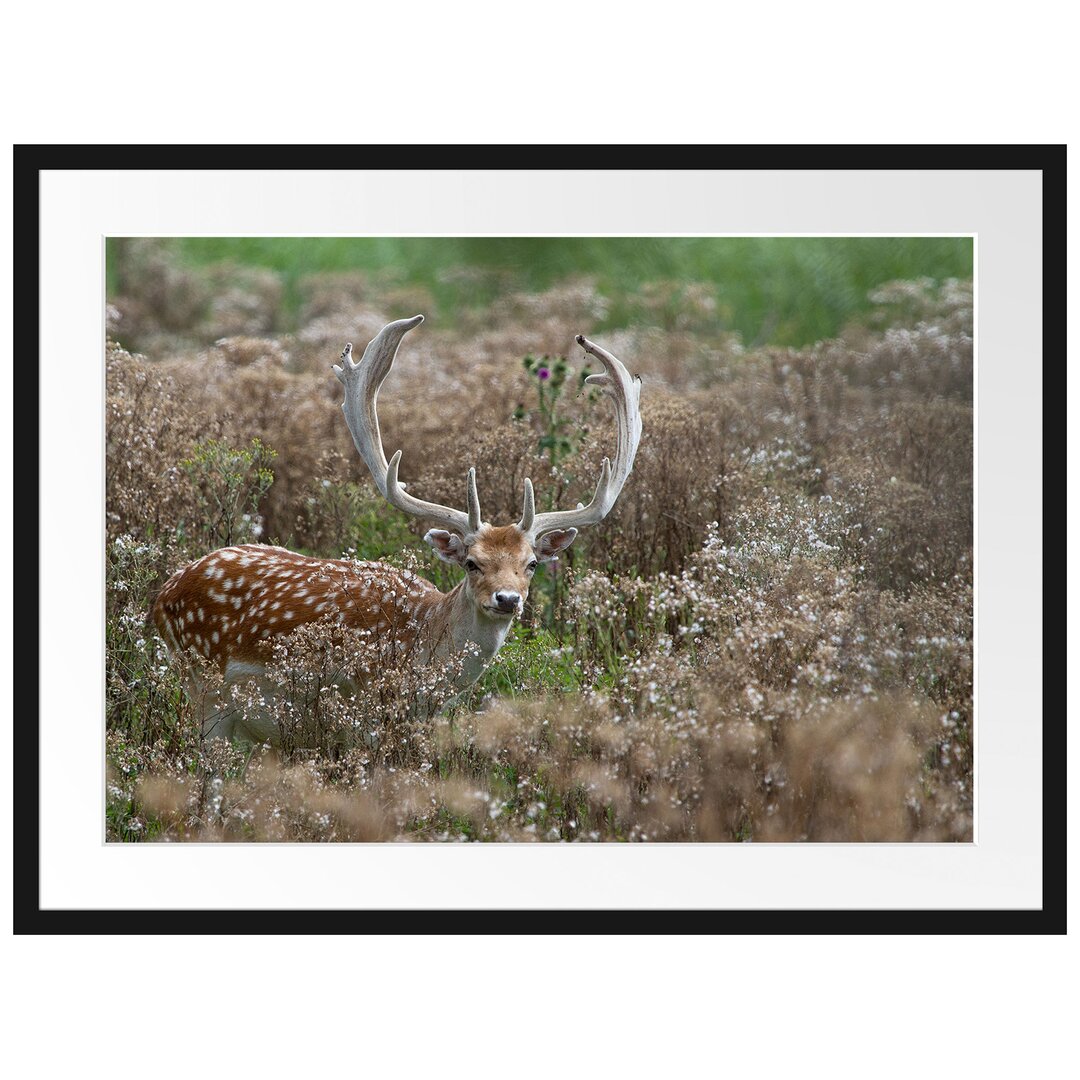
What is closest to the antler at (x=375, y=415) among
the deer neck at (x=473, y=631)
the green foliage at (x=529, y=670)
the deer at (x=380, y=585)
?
the deer at (x=380, y=585)

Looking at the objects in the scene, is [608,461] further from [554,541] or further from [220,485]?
[220,485]

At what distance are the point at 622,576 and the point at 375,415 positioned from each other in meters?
1.62

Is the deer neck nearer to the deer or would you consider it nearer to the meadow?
the deer

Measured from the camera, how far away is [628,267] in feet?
43.7

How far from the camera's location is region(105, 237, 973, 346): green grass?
38.9ft

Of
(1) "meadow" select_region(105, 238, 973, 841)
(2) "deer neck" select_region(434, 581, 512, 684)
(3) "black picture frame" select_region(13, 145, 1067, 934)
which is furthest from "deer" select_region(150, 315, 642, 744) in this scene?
(3) "black picture frame" select_region(13, 145, 1067, 934)

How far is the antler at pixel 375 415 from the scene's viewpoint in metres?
6.24

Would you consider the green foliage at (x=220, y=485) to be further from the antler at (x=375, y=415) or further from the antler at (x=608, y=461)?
the antler at (x=608, y=461)

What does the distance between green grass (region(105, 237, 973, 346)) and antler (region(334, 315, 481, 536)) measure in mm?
5122
